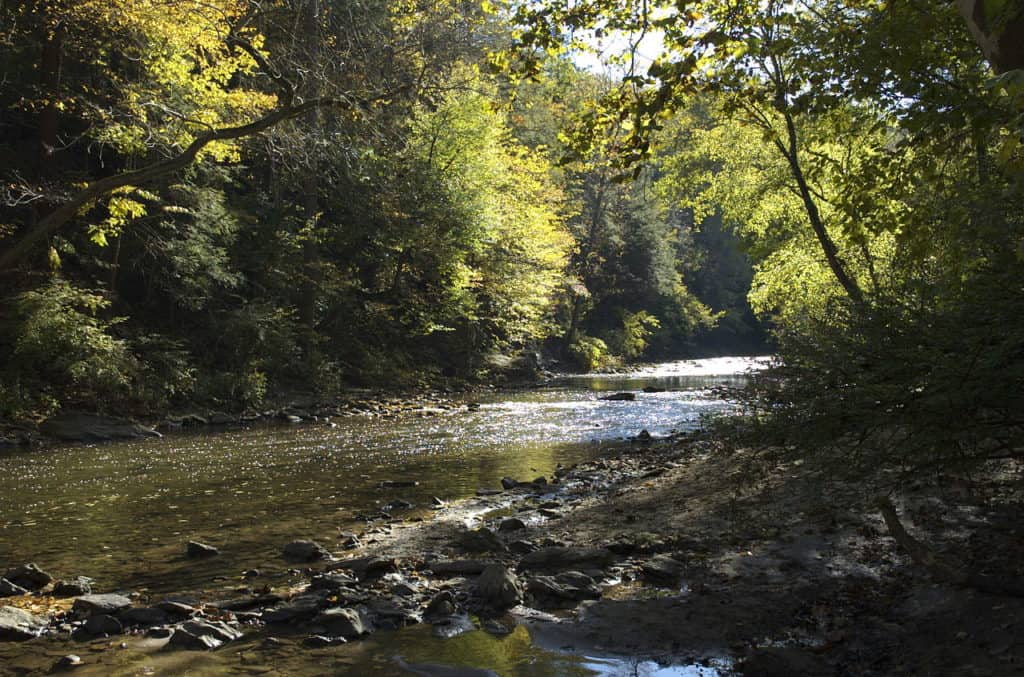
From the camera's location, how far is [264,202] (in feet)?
77.0

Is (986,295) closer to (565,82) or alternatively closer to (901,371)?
(901,371)

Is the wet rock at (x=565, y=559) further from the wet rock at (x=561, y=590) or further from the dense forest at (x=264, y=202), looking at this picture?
the dense forest at (x=264, y=202)

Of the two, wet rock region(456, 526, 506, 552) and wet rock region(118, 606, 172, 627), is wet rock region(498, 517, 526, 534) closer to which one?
wet rock region(456, 526, 506, 552)

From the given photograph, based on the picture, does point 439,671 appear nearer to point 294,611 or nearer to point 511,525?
point 294,611

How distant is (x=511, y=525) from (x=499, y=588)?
2388 millimetres

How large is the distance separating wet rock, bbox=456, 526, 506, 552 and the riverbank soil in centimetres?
30

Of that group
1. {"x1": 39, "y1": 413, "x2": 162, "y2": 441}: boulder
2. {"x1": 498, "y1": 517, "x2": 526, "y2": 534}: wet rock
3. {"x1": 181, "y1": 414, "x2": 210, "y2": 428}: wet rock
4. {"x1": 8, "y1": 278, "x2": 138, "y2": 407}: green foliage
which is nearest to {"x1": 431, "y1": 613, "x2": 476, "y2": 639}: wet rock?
{"x1": 498, "y1": 517, "x2": 526, "y2": 534}: wet rock

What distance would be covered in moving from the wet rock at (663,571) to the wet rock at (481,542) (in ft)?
4.92

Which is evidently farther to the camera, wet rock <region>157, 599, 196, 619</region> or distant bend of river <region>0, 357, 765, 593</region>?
distant bend of river <region>0, 357, 765, 593</region>

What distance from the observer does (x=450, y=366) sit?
1123 inches

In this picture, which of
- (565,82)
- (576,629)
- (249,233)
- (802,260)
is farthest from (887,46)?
Result: (249,233)

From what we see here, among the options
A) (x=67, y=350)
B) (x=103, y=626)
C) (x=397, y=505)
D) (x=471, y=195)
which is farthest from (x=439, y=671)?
(x=471, y=195)

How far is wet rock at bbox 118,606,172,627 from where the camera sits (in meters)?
5.28

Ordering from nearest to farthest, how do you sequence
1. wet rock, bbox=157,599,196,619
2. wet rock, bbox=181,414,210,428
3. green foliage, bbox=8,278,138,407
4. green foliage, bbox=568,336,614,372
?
1. wet rock, bbox=157,599,196,619
2. green foliage, bbox=8,278,138,407
3. wet rock, bbox=181,414,210,428
4. green foliage, bbox=568,336,614,372
